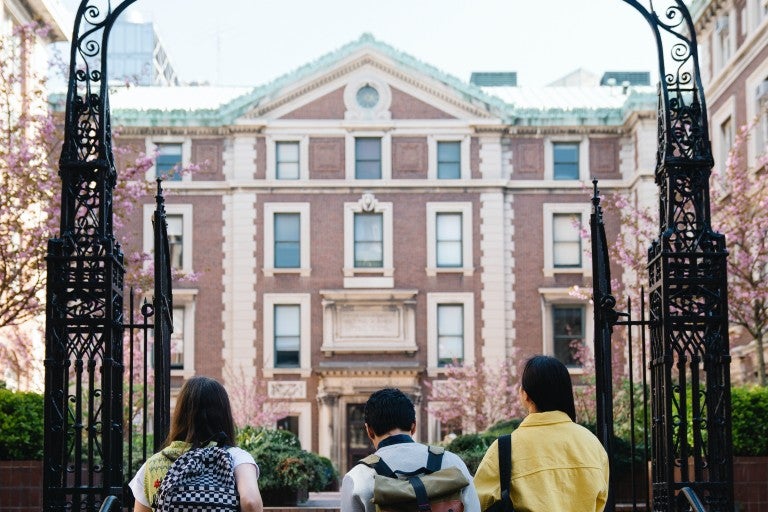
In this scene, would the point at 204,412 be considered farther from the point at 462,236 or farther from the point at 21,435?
the point at 462,236

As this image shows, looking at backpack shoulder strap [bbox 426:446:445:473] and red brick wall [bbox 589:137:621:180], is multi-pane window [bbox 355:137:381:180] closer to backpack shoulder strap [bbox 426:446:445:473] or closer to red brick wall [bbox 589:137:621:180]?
red brick wall [bbox 589:137:621:180]

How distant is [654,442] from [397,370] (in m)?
31.1

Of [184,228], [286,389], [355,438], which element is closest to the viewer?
[355,438]

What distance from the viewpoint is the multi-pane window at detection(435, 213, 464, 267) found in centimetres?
4116

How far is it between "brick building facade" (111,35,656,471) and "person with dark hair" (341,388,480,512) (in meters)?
34.0

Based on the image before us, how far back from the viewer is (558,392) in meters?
6.32

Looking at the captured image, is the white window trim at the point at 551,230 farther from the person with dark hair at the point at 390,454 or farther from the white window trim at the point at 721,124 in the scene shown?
the person with dark hair at the point at 390,454

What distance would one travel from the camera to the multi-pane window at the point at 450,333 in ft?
133

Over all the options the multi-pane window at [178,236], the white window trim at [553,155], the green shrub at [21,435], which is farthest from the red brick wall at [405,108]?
the green shrub at [21,435]

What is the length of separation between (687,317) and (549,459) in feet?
9.88

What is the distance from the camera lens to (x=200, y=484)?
596cm

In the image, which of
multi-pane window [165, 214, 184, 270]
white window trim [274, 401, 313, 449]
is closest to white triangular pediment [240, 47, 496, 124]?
multi-pane window [165, 214, 184, 270]

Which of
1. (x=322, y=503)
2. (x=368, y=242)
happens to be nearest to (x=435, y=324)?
(x=368, y=242)

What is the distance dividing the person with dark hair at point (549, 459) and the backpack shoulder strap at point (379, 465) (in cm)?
48
